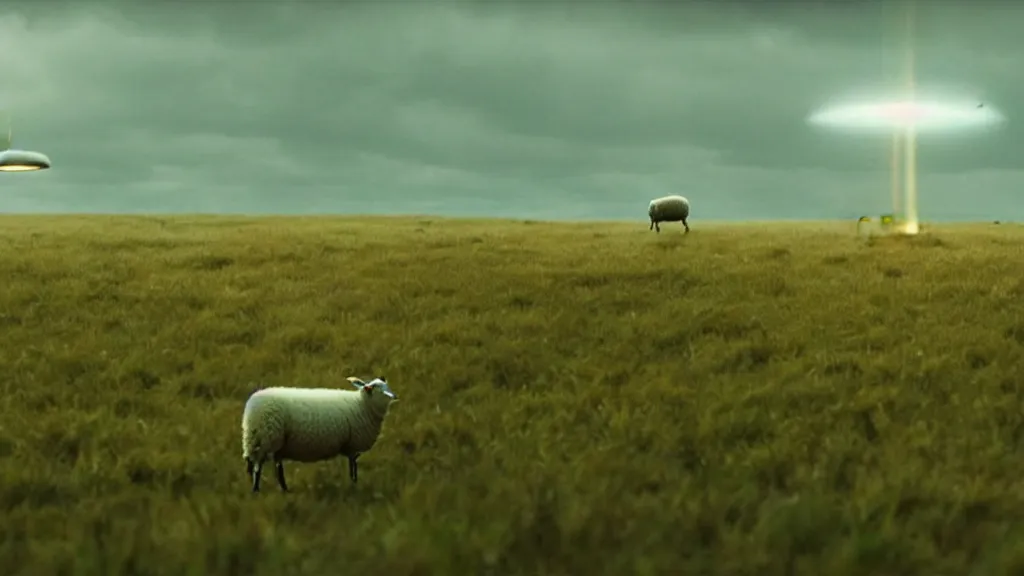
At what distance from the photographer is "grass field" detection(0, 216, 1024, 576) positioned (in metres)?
4.94

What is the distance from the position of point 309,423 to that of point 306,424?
Result: 2 centimetres

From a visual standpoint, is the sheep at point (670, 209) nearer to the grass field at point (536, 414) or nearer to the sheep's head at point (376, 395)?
the grass field at point (536, 414)

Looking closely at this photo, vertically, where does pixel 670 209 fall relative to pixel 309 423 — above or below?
A: above

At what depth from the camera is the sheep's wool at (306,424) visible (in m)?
6.24

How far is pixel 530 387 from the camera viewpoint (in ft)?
34.3

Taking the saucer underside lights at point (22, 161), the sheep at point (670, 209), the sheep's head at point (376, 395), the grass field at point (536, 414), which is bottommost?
the grass field at point (536, 414)

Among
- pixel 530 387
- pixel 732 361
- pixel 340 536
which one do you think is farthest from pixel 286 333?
pixel 340 536

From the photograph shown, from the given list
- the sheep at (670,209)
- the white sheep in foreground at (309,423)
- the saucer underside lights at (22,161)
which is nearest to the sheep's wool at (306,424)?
the white sheep in foreground at (309,423)

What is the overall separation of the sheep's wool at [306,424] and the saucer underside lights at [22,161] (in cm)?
1403

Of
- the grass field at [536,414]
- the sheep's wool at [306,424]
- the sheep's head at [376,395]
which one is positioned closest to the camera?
the grass field at [536,414]

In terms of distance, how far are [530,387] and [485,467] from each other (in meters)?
3.36

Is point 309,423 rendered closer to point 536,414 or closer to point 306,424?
point 306,424

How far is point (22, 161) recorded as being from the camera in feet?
57.5

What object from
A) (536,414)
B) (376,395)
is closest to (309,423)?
(376,395)
